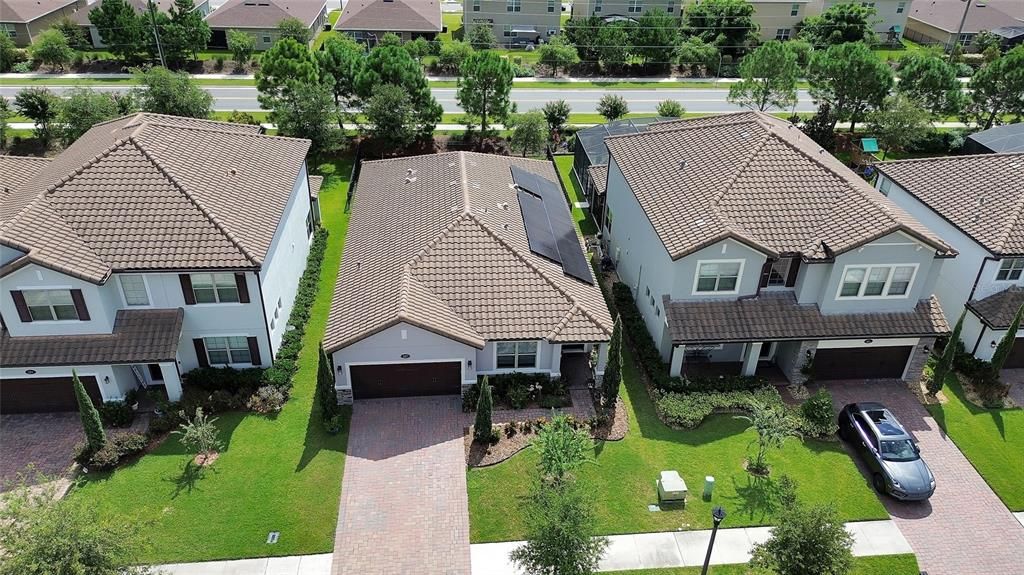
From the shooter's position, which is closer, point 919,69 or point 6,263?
point 6,263

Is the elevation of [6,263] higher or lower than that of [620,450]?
higher

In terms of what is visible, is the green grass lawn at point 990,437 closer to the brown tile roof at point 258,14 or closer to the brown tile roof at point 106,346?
the brown tile roof at point 106,346

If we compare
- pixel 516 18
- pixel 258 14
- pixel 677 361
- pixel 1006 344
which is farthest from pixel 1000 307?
pixel 258 14

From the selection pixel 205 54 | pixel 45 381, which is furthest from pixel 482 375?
pixel 205 54

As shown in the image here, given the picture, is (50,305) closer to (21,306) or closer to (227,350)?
(21,306)

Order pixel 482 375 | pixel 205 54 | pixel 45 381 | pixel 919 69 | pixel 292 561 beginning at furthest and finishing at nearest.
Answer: pixel 205 54, pixel 919 69, pixel 482 375, pixel 45 381, pixel 292 561

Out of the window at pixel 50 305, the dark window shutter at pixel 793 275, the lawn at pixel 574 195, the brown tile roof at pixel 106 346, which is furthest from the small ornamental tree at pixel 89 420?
the dark window shutter at pixel 793 275

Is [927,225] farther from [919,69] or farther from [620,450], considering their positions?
[919,69]
